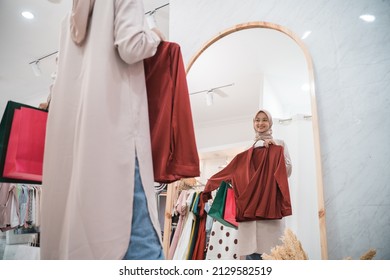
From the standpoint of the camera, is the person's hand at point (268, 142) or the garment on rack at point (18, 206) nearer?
the person's hand at point (268, 142)

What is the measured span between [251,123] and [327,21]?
22.9 inches

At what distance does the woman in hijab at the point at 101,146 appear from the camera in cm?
67

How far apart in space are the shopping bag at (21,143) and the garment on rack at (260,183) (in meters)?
0.70

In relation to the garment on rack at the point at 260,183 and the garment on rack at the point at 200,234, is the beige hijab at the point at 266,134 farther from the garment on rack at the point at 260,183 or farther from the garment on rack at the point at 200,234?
the garment on rack at the point at 200,234

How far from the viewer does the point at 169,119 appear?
2.84ft

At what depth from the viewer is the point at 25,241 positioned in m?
1.95

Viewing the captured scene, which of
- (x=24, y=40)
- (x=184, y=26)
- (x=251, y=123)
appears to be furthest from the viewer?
(x=24, y=40)

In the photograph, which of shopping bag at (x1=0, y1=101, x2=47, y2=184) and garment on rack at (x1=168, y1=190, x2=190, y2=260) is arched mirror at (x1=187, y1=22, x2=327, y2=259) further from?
shopping bag at (x1=0, y1=101, x2=47, y2=184)

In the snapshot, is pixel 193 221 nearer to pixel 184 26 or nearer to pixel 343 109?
pixel 343 109

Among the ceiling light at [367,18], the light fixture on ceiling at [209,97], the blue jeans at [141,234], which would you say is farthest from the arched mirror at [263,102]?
the blue jeans at [141,234]

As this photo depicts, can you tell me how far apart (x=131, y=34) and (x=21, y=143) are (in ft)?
1.50

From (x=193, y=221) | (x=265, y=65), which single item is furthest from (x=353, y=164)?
(x=193, y=221)

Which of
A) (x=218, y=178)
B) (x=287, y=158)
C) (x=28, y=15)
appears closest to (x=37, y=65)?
(x=28, y=15)

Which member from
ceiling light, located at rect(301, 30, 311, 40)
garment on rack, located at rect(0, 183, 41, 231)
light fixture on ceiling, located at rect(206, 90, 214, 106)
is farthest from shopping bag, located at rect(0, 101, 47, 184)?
garment on rack, located at rect(0, 183, 41, 231)
